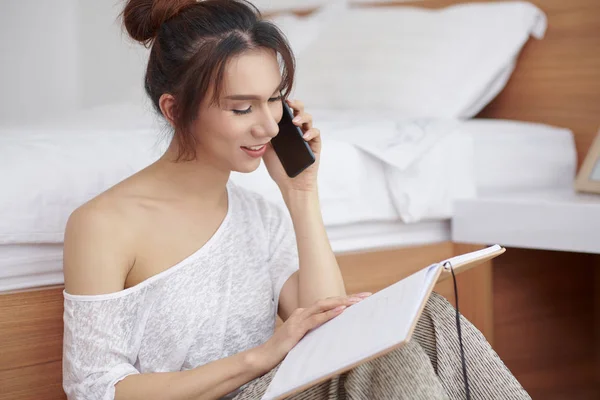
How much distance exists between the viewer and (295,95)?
8.25 feet

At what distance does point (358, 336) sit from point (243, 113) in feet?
1.30

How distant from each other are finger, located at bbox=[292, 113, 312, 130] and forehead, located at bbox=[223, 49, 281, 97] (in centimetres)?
14

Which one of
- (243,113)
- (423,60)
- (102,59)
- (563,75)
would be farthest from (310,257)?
(102,59)

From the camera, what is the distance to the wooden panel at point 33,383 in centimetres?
133

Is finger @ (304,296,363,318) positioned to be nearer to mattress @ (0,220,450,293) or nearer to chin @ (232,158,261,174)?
chin @ (232,158,261,174)

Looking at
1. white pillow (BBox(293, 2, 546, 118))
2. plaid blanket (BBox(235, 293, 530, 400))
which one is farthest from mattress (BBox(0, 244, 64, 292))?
white pillow (BBox(293, 2, 546, 118))

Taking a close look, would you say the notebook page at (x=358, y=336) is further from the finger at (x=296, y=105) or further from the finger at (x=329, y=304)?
the finger at (x=296, y=105)

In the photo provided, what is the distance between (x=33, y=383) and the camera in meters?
1.35

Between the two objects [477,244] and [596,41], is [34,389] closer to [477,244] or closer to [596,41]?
[477,244]

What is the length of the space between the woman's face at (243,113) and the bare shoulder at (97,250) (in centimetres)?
17

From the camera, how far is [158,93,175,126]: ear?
1.20 metres

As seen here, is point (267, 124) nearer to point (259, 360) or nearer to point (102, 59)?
point (259, 360)

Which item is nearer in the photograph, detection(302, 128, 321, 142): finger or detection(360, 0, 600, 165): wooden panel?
detection(302, 128, 321, 142): finger

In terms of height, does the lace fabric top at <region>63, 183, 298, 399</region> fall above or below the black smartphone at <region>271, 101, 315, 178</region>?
below
